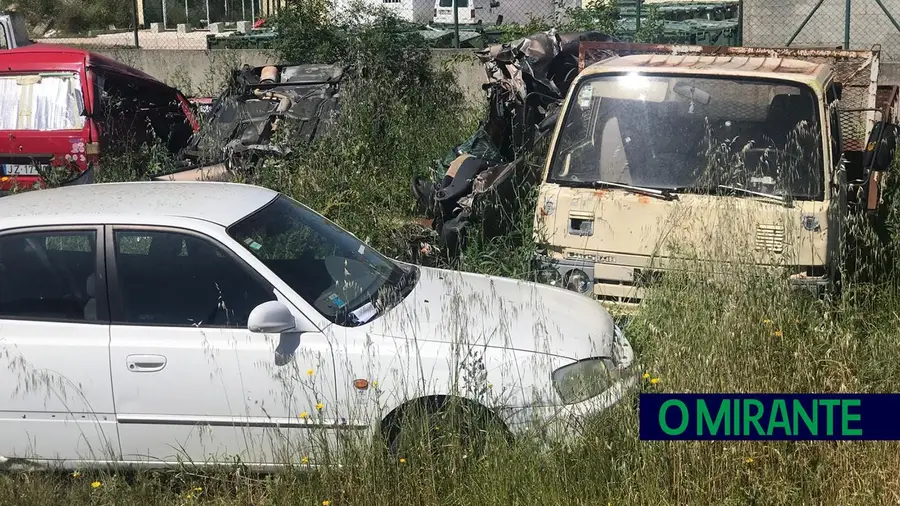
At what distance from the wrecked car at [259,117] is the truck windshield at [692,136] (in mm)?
4180

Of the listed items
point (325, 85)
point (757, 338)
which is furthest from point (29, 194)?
point (325, 85)

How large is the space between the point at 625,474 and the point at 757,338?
41.0 inches

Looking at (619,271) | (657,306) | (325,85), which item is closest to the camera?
(657,306)

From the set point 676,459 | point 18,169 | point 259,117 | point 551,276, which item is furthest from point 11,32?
point 676,459

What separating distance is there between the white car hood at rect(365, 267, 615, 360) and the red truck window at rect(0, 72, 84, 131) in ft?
19.4

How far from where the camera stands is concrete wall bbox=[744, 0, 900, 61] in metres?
12.8

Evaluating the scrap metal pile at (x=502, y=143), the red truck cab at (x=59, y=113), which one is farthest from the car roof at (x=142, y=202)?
the red truck cab at (x=59, y=113)

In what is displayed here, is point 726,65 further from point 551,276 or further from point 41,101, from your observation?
point 41,101

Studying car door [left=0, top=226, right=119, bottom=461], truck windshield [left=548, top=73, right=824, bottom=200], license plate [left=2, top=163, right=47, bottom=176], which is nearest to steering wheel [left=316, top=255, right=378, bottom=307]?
car door [left=0, top=226, right=119, bottom=461]

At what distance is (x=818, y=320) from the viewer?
15.4ft

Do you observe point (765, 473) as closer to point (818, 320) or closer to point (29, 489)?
point (818, 320)

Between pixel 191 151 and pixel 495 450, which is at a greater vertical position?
→ pixel 191 151

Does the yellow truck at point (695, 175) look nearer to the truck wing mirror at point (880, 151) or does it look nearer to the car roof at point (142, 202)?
the truck wing mirror at point (880, 151)

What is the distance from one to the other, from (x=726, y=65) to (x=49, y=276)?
451 cm
